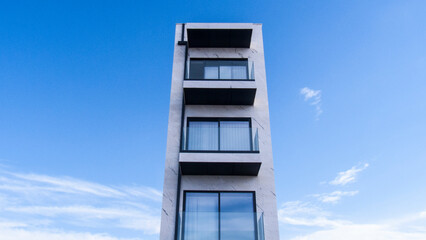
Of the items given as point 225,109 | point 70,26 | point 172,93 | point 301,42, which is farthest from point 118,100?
point 301,42

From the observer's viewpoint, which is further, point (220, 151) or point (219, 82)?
point (219, 82)

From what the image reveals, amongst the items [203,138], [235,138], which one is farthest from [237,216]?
[203,138]

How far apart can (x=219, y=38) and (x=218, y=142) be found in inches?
199

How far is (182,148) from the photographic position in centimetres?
997

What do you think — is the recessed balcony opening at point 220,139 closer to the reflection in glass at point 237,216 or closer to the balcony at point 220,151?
the balcony at point 220,151

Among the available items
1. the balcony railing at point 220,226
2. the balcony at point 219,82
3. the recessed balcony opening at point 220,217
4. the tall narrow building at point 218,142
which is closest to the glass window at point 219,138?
the tall narrow building at point 218,142

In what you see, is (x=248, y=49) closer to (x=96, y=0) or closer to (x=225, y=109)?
(x=225, y=109)

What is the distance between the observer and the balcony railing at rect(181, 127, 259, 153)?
10242mm

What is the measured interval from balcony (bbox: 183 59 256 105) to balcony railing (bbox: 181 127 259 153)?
1375mm

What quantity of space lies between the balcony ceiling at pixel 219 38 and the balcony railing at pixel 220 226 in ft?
24.6

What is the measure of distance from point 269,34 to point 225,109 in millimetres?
5431

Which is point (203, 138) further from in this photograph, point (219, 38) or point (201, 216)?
point (219, 38)

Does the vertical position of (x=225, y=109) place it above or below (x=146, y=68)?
below

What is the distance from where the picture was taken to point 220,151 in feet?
32.1
